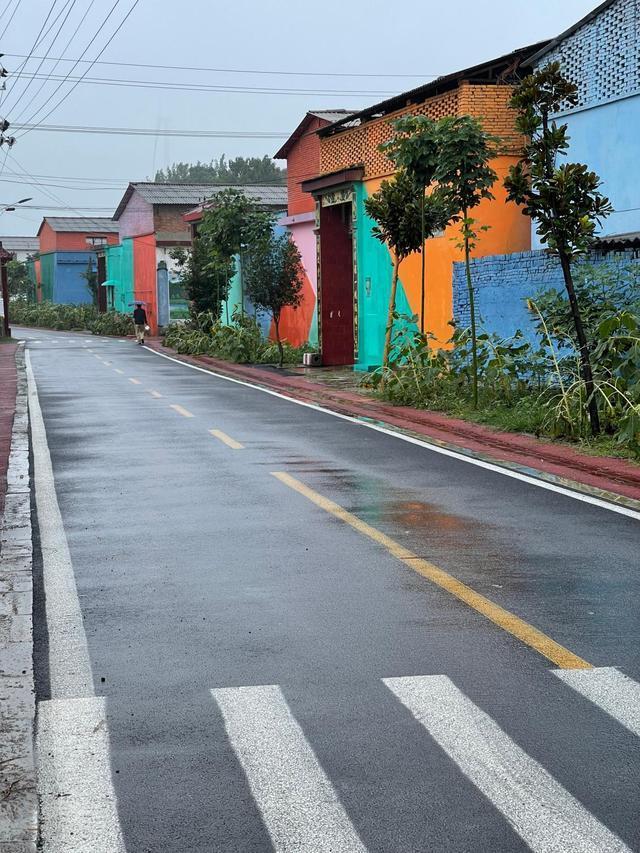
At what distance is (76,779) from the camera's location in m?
4.62

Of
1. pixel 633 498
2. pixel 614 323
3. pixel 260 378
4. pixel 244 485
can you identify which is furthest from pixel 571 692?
pixel 260 378

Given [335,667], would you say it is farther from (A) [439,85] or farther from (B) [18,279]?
(B) [18,279]

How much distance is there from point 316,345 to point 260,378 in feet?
20.5

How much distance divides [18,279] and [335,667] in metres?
102

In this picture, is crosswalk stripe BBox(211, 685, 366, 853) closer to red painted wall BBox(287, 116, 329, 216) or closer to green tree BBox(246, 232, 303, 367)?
green tree BBox(246, 232, 303, 367)

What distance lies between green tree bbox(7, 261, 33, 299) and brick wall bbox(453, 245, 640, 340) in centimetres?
8260

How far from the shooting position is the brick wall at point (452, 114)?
23.3 m

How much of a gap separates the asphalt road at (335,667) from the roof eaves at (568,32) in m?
11.6

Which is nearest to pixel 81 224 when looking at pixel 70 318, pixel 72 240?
pixel 72 240

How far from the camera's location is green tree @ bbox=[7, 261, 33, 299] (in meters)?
101

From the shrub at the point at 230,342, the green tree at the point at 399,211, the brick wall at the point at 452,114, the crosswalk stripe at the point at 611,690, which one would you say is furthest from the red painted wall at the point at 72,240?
the crosswalk stripe at the point at 611,690

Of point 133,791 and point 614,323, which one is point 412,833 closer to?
point 133,791

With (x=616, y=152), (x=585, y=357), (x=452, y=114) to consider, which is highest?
(x=452, y=114)

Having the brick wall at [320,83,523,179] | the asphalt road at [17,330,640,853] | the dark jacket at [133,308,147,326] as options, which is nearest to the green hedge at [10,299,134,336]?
the dark jacket at [133,308,147,326]
